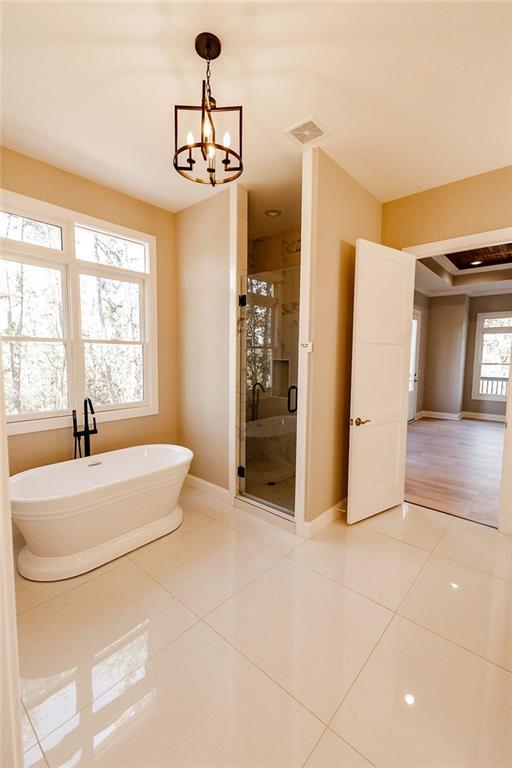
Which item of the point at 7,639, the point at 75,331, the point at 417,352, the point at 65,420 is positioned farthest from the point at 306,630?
the point at 417,352

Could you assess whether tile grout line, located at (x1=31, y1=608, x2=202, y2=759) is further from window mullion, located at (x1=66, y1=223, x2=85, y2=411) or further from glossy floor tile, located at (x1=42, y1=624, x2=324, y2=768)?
window mullion, located at (x1=66, y1=223, x2=85, y2=411)

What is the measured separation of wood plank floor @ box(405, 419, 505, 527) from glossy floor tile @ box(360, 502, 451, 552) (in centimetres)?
18

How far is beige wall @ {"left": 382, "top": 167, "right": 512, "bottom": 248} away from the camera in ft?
8.36

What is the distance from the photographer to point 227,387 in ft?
10.2

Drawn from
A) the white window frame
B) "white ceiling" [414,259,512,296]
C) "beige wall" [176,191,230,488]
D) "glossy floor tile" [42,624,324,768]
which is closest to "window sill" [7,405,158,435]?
the white window frame

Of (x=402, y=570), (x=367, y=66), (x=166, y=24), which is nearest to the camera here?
(x=166, y=24)

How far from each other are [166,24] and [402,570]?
331 centimetres

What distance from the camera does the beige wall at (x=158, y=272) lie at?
2.53m

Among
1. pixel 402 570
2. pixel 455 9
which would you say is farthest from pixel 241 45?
pixel 402 570

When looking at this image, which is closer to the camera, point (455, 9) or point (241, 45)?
point (455, 9)

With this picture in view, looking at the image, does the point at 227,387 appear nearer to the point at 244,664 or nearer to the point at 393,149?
the point at 244,664

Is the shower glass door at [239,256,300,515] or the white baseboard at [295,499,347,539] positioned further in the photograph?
the shower glass door at [239,256,300,515]

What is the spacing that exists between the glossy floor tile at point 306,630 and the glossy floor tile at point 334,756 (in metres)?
0.09

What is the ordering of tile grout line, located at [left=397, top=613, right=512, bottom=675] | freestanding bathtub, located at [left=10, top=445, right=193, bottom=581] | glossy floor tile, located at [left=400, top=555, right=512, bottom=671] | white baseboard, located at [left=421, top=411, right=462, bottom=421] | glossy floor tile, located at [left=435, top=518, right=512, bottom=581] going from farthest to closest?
1. white baseboard, located at [left=421, top=411, right=462, bottom=421]
2. glossy floor tile, located at [left=435, top=518, right=512, bottom=581]
3. freestanding bathtub, located at [left=10, top=445, right=193, bottom=581]
4. glossy floor tile, located at [left=400, top=555, right=512, bottom=671]
5. tile grout line, located at [left=397, top=613, right=512, bottom=675]
